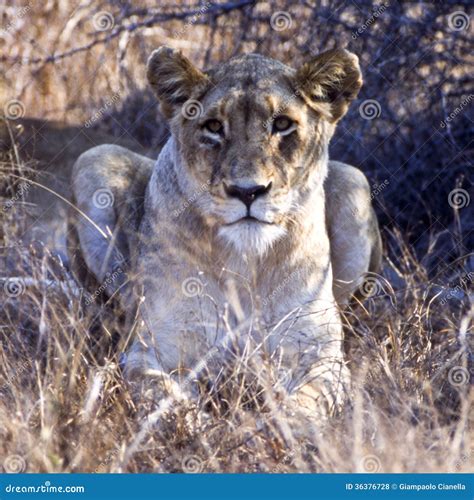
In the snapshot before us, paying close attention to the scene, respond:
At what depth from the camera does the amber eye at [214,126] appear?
383 centimetres

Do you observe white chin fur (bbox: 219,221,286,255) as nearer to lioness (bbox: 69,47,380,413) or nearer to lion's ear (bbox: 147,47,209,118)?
lioness (bbox: 69,47,380,413)

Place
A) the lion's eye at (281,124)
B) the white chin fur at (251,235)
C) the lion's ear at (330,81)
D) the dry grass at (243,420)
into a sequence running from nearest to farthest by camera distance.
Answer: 1. the dry grass at (243,420)
2. the white chin fur at (251,235)
3. the lion's eye at (281,124)
4. the lion's ear at (330,81)

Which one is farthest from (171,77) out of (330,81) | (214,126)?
(330,81)

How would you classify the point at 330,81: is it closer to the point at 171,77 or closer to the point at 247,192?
the point at 171,77

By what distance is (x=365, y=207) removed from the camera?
4879 millimetres

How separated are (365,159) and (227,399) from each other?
2633mm

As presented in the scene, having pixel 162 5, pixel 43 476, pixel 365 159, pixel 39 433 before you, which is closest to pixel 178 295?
pixel 39 433

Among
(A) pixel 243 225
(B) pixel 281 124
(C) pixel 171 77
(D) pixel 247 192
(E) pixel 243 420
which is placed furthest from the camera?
(C) pixel 171 77

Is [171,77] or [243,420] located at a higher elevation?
[171,77]

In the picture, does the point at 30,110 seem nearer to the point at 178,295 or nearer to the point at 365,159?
the point at 365,159

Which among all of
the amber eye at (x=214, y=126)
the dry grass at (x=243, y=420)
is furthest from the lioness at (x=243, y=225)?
the dry grass at (x=243, y=420)

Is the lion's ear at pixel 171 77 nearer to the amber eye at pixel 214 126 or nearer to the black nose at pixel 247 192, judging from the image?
the amber eye at pixel 214 126

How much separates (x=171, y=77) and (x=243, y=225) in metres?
0.73

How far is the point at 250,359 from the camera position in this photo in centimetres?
363
